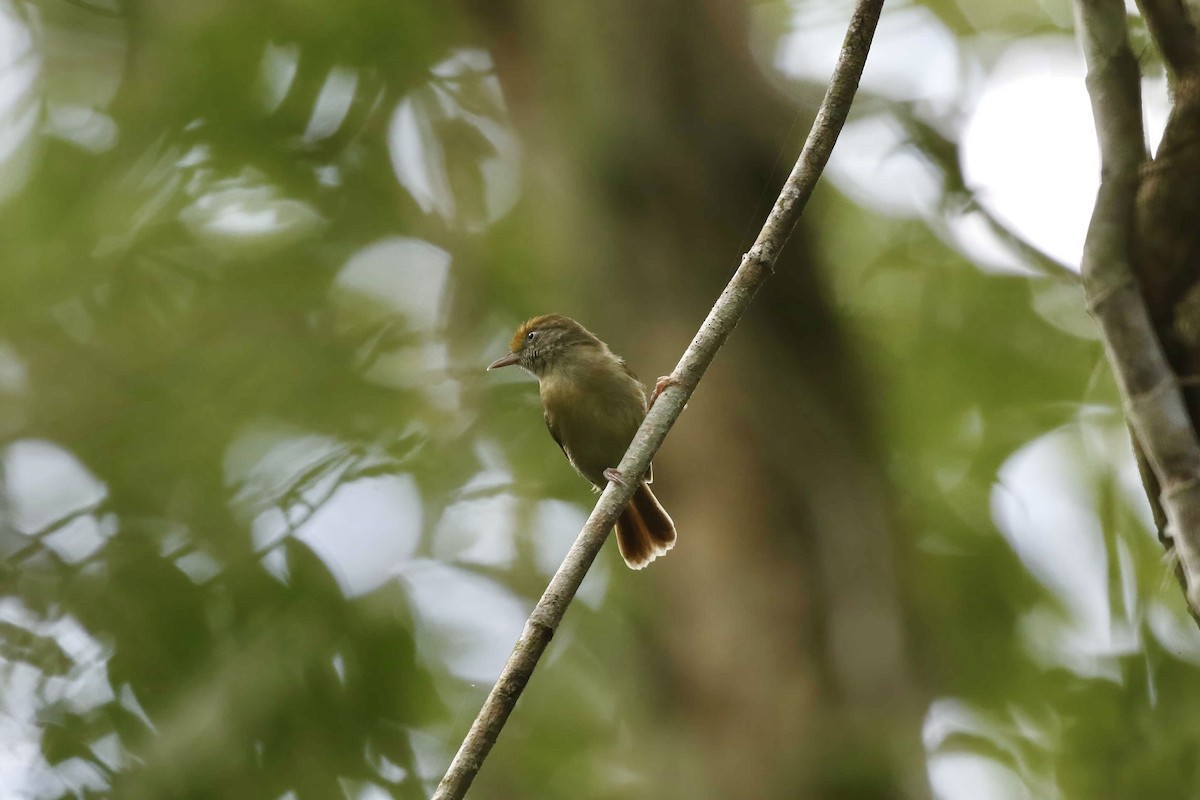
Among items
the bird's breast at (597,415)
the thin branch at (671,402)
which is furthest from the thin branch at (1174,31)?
the bird's breast at (597,415)

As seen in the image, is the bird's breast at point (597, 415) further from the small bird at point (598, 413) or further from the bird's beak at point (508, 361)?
the bird's beak at point (508, 361)

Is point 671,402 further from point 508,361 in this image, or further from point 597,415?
point 508,361

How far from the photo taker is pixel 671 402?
→ 2.67 metres

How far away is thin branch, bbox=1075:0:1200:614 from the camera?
2009 millimetres

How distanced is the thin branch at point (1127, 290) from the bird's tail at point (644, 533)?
2952 millimetres

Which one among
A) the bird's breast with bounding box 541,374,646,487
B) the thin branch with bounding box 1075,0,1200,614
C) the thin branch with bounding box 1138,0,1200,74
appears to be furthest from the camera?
the bird's breast with bounding box 541,374,646,487

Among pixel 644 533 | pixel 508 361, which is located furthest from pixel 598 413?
pixel 508 361

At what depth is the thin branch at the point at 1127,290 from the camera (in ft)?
6.59

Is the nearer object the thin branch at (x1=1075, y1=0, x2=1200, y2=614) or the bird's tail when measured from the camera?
the thin branch at (x1=1075, y1=0, x2=1200, y2=614)

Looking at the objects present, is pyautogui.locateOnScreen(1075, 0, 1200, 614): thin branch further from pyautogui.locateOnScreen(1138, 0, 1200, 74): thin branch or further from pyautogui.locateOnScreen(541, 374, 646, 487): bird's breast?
pyautogui.locateOnScreen(541, 374, 646, 487): bird's breast

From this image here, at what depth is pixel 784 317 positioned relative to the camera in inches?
219

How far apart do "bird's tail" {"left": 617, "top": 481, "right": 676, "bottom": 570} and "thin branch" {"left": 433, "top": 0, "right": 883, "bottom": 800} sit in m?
2.29

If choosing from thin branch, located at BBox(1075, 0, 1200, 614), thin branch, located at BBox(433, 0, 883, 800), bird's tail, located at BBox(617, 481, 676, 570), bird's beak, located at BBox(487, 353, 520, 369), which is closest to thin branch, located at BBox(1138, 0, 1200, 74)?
thin branch, located at BBox(1075, 0, 1200, 614)

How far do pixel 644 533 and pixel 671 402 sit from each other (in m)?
2.39
